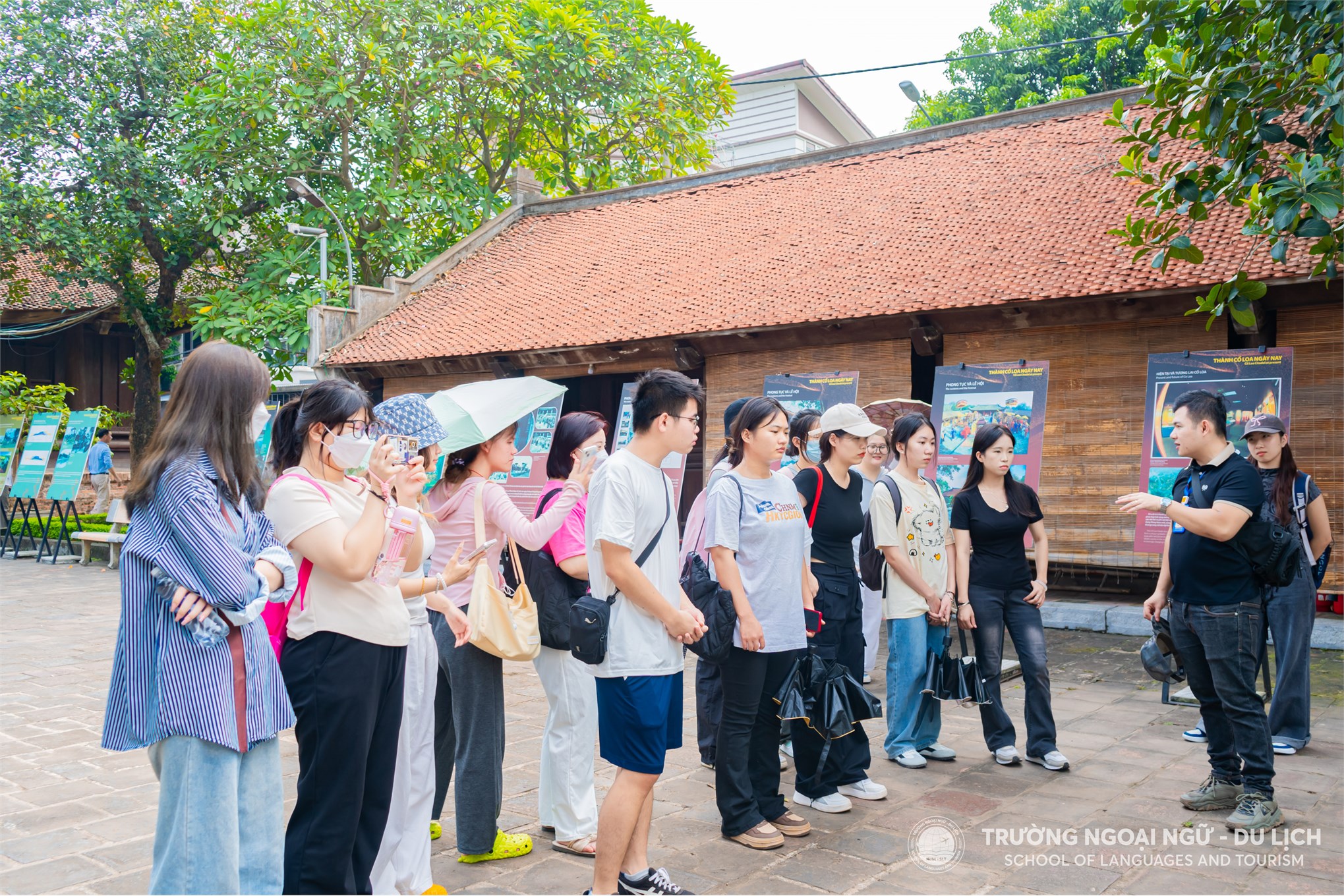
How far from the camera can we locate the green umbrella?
3.92 metres

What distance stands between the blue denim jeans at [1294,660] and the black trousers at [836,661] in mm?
2373

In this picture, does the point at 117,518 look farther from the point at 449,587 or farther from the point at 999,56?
the point at 999,56

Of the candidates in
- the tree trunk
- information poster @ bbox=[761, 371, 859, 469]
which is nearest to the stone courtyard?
information poster @ bbox=[761, 371, 859, 469]

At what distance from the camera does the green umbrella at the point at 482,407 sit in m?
3.92

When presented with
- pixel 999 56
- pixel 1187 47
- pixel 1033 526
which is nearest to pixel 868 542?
pixel 1033 526

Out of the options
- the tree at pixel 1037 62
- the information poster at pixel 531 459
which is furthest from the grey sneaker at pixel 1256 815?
the tree at pixel 1037 62

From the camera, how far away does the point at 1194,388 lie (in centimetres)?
871

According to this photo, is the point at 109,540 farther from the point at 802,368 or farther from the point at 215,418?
the point at 215,418

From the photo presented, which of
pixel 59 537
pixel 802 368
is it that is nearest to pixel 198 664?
pixel 802 368

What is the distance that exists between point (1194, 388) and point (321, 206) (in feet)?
46.4

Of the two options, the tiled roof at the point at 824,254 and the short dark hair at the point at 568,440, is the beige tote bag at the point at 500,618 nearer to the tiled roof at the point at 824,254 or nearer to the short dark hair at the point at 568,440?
the short dark hair at the point at 568,440

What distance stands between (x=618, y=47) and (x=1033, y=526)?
15.7 meters

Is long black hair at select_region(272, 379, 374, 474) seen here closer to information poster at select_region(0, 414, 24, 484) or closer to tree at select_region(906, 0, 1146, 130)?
information poster at select_region(0, 414, 24, 484)

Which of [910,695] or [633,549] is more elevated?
[633,549]
